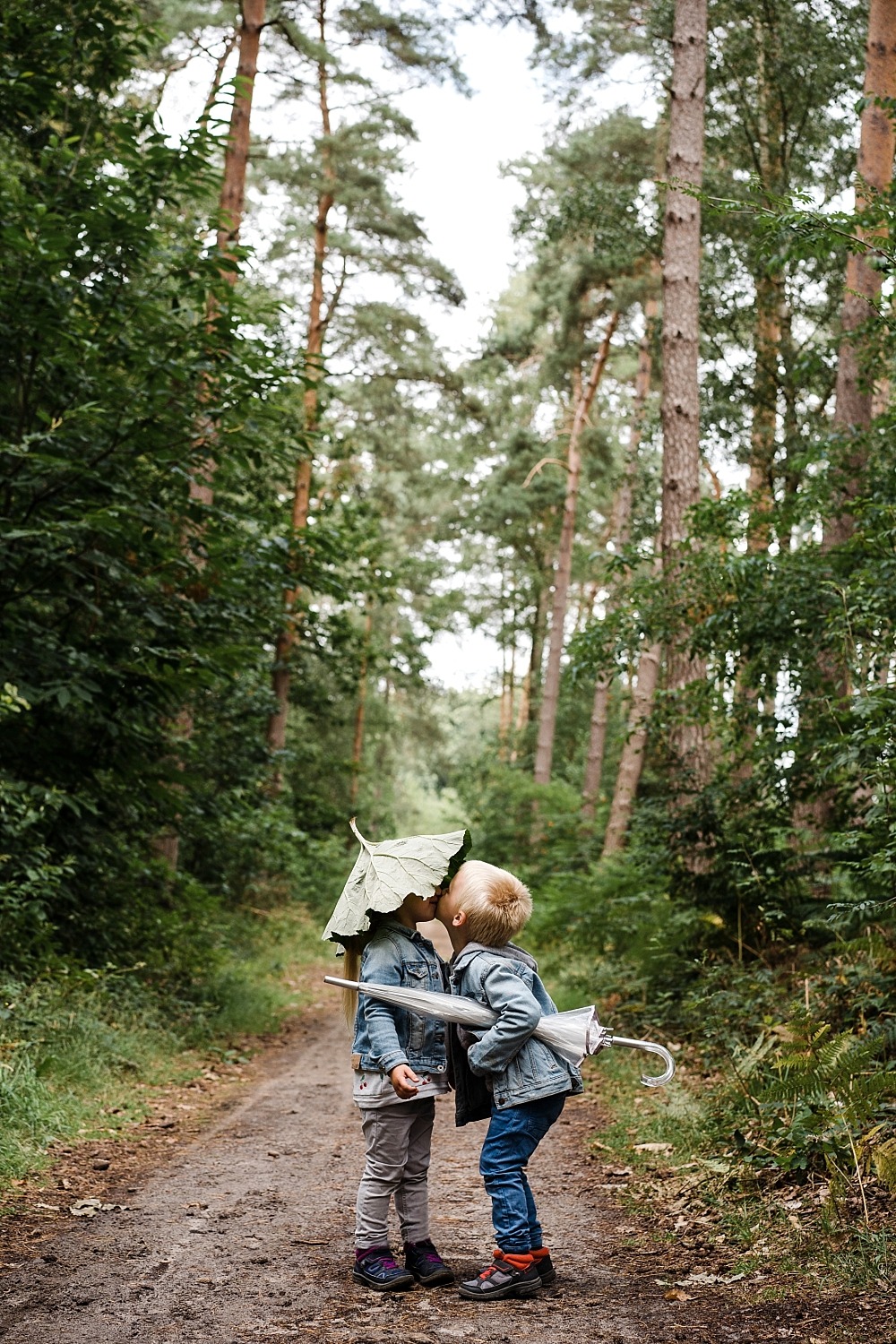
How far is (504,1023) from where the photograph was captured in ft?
12.7

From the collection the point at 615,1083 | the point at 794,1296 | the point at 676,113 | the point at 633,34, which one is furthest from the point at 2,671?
the point at 633,34

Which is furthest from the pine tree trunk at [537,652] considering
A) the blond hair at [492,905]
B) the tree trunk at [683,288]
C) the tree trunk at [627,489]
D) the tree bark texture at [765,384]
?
the blond hair at [492,905]

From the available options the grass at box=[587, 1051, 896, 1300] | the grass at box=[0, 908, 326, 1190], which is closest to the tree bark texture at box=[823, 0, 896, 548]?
the grass at box=[587, 1051, 896, 1300]

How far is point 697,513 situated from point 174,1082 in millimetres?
5909

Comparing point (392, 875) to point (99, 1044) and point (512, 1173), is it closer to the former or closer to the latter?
point (512, 1173)


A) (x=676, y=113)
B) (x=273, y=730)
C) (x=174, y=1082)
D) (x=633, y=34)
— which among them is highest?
(x=633, y=34)

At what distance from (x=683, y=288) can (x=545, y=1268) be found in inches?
366

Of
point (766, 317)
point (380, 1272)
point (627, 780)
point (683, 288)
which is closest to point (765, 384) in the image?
point (766, 317)

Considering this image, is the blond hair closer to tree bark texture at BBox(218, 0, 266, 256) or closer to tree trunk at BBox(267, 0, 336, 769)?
tree bark texture at BBox(218, 0, 266, 256)

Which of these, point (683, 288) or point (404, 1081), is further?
A: point (683, 288)

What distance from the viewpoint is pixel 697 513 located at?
29.0 ft

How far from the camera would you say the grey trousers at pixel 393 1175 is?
13.3ft

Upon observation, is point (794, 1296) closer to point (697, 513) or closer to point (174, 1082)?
point (174, 1082)

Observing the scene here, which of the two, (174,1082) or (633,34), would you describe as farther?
(633,34)
